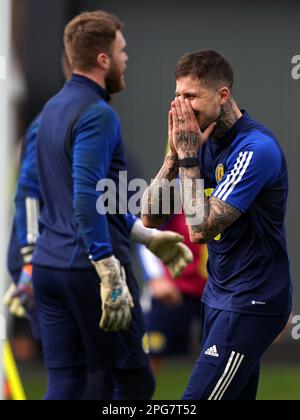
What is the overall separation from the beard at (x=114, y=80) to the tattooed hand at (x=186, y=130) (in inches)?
47.1

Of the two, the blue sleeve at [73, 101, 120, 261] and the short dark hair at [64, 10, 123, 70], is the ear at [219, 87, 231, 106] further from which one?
the short dark hair at [64, 10, 123, 70]

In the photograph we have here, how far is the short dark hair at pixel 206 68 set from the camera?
4309 mm

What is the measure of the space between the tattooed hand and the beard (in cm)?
120

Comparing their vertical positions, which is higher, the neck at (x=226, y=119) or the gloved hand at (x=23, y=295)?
the neck at (x=226, y=119)

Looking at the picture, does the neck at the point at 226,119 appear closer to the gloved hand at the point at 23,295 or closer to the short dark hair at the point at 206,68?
the short dark hair at the point at 206,68

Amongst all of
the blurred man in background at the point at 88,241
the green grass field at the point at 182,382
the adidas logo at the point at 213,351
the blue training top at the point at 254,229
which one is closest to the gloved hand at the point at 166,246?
the blurred man in background at the point at 88,241

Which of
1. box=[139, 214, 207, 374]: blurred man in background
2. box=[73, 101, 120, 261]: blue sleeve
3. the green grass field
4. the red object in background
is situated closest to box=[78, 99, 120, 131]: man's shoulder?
box=[73, 101, 120, 261]: blue sleeve

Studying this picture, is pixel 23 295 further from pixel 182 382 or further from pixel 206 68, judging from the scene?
pixel 182 382

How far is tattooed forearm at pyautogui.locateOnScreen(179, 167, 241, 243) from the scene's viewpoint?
4133mm

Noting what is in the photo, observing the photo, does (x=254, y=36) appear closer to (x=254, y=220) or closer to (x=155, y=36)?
(x=155, y=36)

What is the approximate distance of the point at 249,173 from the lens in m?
4.17

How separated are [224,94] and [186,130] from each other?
0.25 meters

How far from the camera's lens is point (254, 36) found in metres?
11.0

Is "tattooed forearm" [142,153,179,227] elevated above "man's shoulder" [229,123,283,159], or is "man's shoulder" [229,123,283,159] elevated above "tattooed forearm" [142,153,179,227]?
"man's shoulder" [229,123,283,159]
